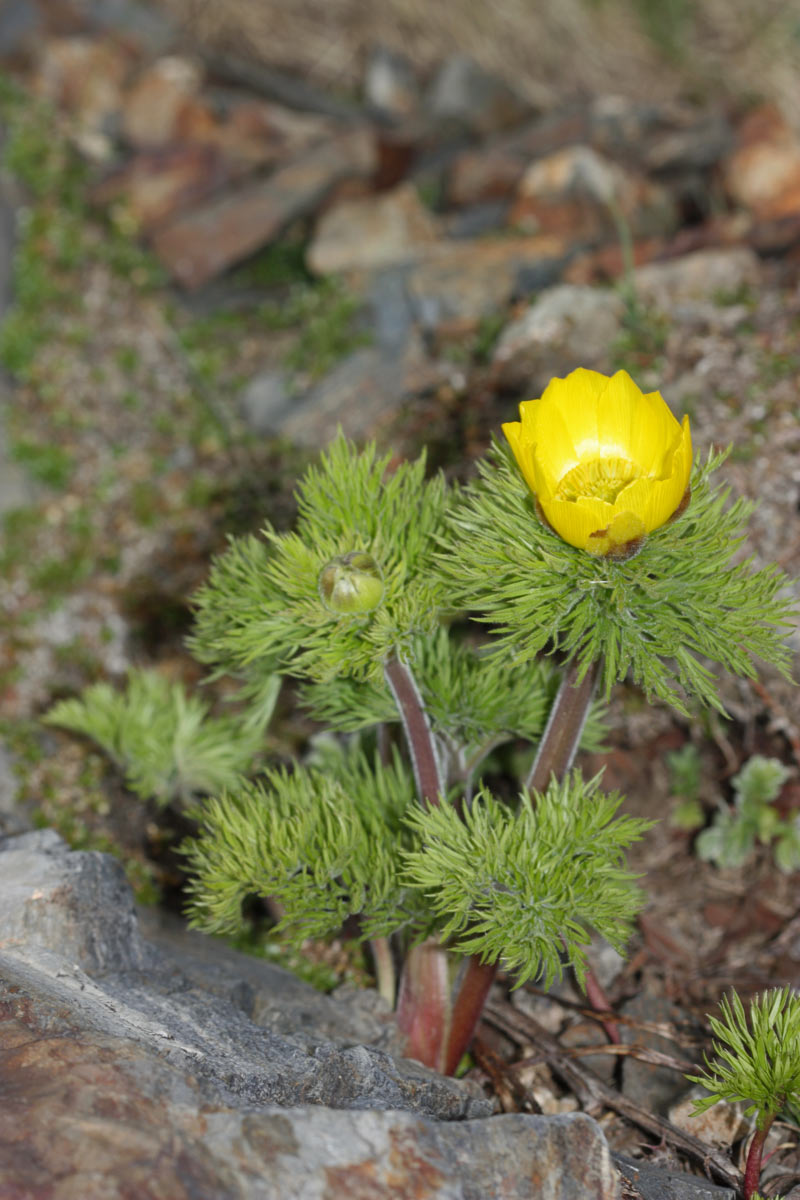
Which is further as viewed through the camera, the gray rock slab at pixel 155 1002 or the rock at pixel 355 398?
the rock at pixel 355 398

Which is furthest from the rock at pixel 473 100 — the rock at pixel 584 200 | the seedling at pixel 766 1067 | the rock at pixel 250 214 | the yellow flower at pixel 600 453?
the seedling at pixel 766 1067

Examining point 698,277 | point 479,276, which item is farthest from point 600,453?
point 479,276

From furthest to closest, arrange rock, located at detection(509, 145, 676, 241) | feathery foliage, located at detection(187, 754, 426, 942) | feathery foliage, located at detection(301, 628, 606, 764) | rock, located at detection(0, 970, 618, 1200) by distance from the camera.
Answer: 1. rock, located at detection(509, 145, 676, 241)
2. feathery foliage, located at detection(301, 628, 606, 764)
3. feathery foliage, located at detection(187, 754, 426, 942)
4. rock, located at detection(0, 970, 618, 1200)

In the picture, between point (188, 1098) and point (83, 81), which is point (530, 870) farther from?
point (83, 81)

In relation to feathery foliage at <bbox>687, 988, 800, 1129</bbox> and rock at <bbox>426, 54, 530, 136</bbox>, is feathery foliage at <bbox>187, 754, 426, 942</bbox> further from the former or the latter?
rock at <bbox>426, 54, 530, 136</bbox>

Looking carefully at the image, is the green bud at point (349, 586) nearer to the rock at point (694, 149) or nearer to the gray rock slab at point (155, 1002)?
the gray rock slab at point (155, 1002)

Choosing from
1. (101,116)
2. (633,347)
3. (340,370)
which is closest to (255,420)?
(340,370)

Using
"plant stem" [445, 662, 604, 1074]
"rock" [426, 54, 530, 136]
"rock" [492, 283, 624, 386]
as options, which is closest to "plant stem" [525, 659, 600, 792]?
"plant stem" [445, 662, 604, 1074]
